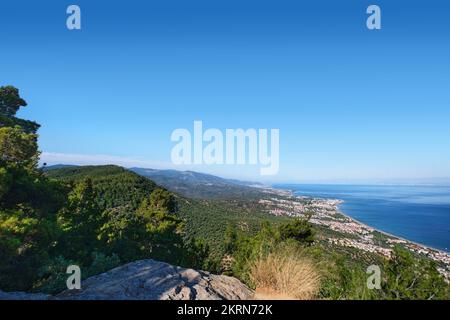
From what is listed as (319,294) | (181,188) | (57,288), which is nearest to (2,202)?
(57,288)

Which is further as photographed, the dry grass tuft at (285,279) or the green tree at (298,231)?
the green tree at (298,231)

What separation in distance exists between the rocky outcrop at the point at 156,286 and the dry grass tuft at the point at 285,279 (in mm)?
282

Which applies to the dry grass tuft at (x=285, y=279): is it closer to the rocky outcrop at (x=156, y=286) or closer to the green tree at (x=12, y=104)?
the rocky outcrop at (x=156, y=286)

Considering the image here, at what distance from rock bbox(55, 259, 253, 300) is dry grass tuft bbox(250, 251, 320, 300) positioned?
11.1 inches

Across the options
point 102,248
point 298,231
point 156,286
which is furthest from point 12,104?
point 298,231

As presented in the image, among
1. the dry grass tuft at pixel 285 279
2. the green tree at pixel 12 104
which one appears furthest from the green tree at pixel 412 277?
the green tree at pixel 12 104

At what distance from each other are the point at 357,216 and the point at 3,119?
11176 centimetres

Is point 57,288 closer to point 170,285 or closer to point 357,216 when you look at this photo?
point 170,285

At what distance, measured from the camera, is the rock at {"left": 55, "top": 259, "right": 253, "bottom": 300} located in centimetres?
414

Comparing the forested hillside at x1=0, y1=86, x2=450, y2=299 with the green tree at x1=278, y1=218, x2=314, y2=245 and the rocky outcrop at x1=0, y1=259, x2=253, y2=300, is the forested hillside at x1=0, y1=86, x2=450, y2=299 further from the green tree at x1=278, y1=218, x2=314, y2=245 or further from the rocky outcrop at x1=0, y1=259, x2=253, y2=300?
the rocky outcrop at x1=0, y1=259, x2=253, y2=300

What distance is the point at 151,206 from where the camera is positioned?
20.5 m

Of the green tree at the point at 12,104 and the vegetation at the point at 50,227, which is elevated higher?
the green tree at the point at 12,104

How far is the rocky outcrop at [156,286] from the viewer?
163 inches

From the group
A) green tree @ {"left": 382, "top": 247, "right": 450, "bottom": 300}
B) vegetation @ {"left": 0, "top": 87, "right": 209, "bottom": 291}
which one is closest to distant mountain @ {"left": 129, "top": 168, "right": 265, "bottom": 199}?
vegetation @ {"left": 0, "top": 87, "right": 209, "bottom": 291}
